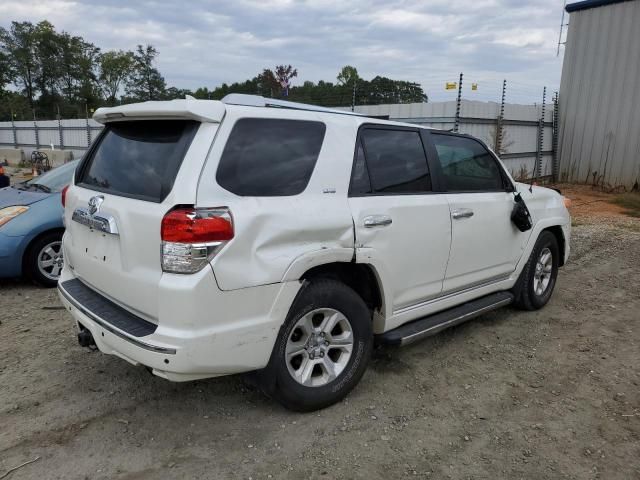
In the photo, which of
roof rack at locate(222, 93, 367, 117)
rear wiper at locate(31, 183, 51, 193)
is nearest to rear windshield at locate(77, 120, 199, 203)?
roof rack at locate(222, 93, 367, 117)

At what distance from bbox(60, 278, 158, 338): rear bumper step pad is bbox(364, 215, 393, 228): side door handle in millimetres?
1357

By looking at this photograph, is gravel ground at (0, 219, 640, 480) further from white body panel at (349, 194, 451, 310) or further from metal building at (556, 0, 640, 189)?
metal building at (556, 0, 640, 189)

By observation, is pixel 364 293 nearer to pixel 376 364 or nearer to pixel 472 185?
pixel 376 364

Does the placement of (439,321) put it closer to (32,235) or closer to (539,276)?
(539,276)

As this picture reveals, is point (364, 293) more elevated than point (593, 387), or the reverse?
point (364, 293)

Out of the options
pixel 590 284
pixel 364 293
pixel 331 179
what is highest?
pixel 331 179

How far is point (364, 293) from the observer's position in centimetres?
331

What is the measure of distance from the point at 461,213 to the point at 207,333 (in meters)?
2.17

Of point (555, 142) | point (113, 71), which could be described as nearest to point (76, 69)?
point (113, 71)

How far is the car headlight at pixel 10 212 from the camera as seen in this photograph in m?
5.08

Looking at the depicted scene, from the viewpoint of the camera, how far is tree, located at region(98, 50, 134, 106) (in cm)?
6956

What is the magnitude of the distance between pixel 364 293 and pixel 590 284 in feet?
12.6

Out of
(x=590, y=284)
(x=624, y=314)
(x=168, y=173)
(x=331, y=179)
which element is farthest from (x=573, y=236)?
(x=168, y=173)

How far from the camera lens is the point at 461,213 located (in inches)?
147
